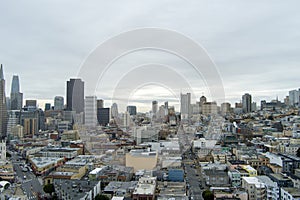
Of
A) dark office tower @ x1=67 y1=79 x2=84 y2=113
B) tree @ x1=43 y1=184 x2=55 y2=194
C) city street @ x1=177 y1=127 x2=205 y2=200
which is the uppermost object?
dark office tower @ x1=67 y1=79 x2=84 y2=113

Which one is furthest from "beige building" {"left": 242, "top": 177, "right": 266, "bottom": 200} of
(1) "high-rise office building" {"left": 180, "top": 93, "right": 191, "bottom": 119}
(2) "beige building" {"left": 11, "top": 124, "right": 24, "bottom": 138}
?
(2) "beige building" {"left": 11, "top": 124, "right": 24, "bottom": 138}

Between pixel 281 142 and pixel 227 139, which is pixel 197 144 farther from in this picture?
pixel 281 142

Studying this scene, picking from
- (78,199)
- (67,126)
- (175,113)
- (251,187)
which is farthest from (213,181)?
(175,113)

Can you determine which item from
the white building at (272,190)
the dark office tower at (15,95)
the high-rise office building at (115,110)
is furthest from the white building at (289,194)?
the dark office tower at (15,95)

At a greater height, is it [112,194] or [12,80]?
[12,80]

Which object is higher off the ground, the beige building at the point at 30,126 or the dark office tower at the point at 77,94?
the dark office tower at the point at 77,94

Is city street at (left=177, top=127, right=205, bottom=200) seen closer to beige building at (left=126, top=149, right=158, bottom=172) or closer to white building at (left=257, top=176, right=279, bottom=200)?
beige building at (left=126, top=149, right=158, bottom=172)

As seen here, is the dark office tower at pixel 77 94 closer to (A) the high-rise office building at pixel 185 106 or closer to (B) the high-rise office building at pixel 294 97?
(A) the high-rise office building at pixel 185 106

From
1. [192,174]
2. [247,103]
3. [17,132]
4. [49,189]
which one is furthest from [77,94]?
[247,103]

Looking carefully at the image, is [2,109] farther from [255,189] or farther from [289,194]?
[289,194]
